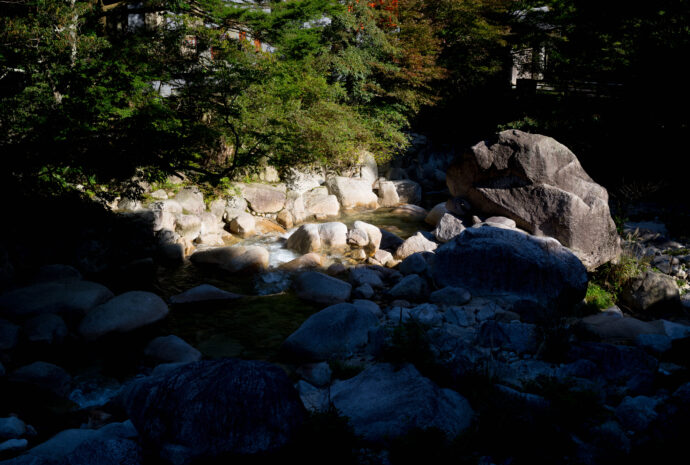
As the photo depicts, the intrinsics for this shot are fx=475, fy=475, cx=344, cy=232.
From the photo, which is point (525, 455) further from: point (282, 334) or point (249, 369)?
point (282, 334)

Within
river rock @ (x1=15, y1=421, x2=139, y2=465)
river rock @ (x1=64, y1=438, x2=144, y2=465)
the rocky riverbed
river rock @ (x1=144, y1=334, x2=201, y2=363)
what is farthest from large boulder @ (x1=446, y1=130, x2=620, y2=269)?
river rock @ (x1=64, y1=438, x2=144, y2=465)

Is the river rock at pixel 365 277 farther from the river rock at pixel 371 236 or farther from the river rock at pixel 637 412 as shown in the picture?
the river rock at pixel 637 412

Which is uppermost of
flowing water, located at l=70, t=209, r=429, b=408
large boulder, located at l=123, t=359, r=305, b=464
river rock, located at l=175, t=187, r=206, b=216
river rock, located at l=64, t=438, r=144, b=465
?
river rock, located at l=175, t=187, r=206, b=216

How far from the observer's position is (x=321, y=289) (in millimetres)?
7512

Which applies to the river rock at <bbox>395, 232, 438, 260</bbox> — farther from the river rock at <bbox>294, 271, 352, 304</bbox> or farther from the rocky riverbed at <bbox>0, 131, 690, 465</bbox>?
the river rock at <bbox>294, 271, 352, 304</bbox>

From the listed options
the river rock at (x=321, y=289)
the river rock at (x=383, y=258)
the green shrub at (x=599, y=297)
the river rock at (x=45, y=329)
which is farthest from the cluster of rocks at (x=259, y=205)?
the green shrub at (x=599, y=297)

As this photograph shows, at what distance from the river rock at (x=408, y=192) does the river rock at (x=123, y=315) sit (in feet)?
32.8

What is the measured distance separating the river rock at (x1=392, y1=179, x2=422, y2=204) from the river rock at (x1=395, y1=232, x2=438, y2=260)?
17.3ft

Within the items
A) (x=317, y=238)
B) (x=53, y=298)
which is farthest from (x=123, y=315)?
(x=317, y=238)

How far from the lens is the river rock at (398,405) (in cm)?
336

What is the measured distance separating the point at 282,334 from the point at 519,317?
3.21m

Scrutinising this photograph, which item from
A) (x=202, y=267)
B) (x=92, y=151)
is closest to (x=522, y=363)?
(x=92, y=151)

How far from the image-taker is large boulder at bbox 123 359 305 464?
292 cm

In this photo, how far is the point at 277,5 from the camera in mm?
10125
